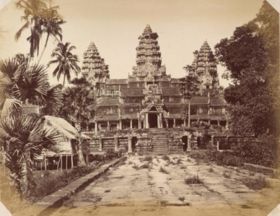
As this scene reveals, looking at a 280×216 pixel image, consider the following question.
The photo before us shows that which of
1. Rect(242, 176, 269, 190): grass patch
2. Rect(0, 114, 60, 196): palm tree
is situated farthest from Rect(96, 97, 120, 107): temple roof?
Rect(242, 176, 269, 190): grass patch

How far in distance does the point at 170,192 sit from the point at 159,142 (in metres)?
0.42

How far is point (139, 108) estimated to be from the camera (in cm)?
663

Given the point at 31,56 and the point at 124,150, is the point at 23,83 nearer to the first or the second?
the point at 31,56

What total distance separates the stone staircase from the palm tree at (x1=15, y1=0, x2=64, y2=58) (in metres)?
0.94

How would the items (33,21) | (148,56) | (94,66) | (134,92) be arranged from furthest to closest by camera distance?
(134,92)
(33,21)
(94,66)
(148,56)

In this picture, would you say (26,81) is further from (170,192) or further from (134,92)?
(170,192)

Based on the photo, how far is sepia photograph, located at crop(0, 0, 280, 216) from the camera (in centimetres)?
642

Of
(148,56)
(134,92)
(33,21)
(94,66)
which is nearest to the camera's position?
(148,56)

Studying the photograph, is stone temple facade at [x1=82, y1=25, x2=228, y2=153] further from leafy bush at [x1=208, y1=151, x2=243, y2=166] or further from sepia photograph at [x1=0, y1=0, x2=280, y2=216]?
leafy bush at [x1=208, y1=151, x2=243, y2=166]

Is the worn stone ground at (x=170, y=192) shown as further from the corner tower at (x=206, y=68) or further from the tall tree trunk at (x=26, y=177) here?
the corner tower at (x=206, y=68)

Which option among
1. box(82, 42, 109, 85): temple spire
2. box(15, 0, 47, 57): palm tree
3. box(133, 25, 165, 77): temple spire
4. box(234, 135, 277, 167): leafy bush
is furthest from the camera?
box(234, 135, 277, 167): leafy bush

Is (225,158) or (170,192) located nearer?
(170,192)

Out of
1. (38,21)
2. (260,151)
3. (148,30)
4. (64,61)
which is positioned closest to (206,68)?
(148,30)

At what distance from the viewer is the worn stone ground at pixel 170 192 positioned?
639 cm
